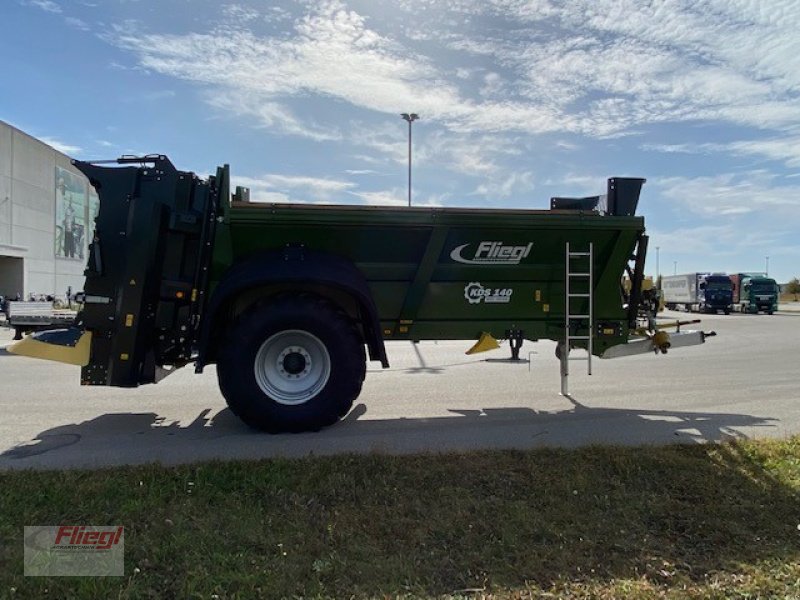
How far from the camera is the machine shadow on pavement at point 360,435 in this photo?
5133 mm

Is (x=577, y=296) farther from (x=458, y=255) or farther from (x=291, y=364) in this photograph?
(x=291, y=364)

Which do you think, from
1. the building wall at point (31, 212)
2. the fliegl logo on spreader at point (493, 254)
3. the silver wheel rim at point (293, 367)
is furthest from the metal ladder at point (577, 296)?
the building wall at point (31, 212)

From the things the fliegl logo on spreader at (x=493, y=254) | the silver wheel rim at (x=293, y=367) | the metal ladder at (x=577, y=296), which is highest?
the fliegl logo on spreader at (x=493, y=254)

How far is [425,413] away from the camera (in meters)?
6.86

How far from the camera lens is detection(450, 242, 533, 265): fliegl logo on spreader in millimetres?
6449

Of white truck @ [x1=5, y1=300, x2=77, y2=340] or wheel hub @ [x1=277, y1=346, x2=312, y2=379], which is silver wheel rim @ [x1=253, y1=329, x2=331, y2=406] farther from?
white truck @ [x1=5, y1=300, x2=77, y2=340]

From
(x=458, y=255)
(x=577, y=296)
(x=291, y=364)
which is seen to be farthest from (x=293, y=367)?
(x=577, y=296)

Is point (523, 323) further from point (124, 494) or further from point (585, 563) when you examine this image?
point (124, 494)

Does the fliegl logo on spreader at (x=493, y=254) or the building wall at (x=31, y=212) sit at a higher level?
the building wall at (x=31, y=212)

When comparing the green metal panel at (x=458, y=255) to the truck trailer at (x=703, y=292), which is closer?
the green metal panel at (x=458, y=255)

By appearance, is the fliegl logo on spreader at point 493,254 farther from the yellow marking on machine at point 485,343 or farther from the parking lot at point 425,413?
the parking lot at point 425,413

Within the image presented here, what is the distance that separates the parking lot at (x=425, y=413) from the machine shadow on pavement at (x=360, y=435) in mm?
12

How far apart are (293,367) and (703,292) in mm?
40835

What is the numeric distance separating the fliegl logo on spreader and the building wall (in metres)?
42.9
